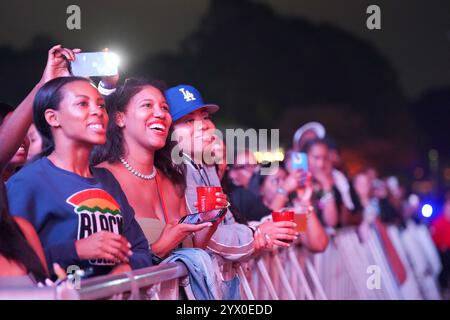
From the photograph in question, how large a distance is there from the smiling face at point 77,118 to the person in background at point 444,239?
5793 mm

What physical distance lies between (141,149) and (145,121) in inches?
4.2

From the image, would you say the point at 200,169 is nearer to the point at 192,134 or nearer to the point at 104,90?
the point at 192,134

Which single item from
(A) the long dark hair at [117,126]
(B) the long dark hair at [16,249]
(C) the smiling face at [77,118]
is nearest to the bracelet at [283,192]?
(A) the long dark hair at [117,126]

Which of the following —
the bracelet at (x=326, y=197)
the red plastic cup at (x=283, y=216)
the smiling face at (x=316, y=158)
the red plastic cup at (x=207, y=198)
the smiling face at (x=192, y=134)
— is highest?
the smiling face at (x=316, y=158)

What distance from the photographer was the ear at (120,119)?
3.21 metres

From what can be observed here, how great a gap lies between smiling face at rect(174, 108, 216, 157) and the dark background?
1.67ft

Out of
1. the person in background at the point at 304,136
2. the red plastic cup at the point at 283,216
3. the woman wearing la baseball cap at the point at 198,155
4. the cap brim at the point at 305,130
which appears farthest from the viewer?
the cap brim at the point at 305,130

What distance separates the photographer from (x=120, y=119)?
321 cm

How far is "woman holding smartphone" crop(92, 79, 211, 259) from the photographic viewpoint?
311 cm

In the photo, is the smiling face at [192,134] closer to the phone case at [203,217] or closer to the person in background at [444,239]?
the phone case at [203,217]

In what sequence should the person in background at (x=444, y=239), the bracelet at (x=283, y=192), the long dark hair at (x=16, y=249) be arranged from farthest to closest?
the person in background at (x=444, y=239) → the bracelet at (x=283, y=192) → the long dark hair at (x=16, y=249)

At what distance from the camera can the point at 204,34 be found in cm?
768
